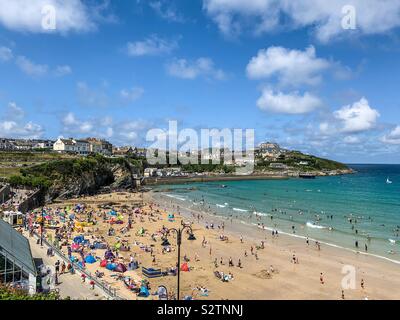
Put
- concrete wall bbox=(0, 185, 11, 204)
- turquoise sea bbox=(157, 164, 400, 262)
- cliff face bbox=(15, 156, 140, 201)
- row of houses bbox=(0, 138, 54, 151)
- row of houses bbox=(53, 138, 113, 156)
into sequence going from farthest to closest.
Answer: row of houses bbox=(0, 138, 54, 151) < row of houses bbox=(53, 138, 113, 156) < cliff face bbox=(15, 156, 140, 201) < concrete wall bbox=(0, 185, 11, 204) < turquoise sea bbox=(157, 164, 400, 262)

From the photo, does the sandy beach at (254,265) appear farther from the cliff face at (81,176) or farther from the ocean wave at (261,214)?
the cliff face at (81,176)

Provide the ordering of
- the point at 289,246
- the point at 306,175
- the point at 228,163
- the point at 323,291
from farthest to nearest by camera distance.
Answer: the point at 228,163 → the point at 306,175 → the point at 289,246 → the point at 323,291

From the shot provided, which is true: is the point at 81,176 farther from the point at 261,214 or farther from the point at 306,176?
the point at 306,176

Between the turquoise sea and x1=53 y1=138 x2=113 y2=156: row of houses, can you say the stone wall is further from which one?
x1=53 y1=138 x2=113 y2=156: row of houses

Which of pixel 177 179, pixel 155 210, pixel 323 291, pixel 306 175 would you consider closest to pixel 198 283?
pixel 323 291

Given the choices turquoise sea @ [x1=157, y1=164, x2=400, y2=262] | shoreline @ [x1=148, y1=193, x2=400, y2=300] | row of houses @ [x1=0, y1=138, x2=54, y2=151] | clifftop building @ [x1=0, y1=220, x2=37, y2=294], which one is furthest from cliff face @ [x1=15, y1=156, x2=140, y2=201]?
row of houses @ [x1=0, y1=138, x2=54, y2=151]

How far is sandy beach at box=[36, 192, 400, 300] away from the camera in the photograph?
2386 cm

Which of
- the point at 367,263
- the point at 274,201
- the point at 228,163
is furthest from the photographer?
the point at 228,163

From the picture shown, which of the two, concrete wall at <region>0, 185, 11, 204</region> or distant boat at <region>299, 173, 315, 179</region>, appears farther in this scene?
A: distant boat at <region>299, 173, 315, 179</region>

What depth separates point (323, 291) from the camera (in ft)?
79.5

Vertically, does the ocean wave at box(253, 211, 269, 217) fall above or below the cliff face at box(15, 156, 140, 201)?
below
